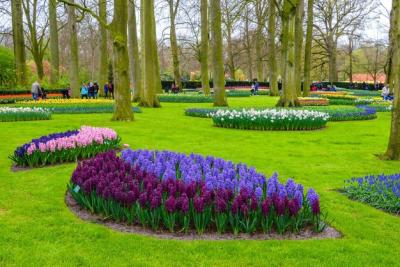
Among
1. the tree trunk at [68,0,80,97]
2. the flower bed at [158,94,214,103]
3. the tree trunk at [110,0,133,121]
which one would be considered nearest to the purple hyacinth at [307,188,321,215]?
the tree trunk at [110,0,133,121]

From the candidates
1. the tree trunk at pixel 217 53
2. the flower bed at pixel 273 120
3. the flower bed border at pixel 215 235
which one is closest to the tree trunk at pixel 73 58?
the tree trunk at pixel 217 53

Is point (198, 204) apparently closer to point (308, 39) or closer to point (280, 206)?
point (280, 206)

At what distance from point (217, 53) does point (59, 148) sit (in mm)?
14598

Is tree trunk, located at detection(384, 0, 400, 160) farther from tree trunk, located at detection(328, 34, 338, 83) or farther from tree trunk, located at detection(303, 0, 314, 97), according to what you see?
tree trunk, located at detection(328, 34, 338, 83)

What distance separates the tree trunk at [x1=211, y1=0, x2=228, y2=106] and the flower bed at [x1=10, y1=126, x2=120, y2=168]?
1337 centimetres

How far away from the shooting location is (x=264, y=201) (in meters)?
4.87

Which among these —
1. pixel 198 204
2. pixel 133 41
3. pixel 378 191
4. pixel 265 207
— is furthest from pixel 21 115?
pixel 265 207

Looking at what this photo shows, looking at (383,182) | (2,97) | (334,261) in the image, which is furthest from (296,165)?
(2,97)

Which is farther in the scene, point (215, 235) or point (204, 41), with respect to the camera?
point (204, 41)

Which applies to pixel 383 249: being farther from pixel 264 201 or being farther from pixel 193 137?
pixel 193 137

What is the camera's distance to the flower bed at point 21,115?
52.1 ft

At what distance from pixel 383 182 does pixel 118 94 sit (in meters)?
10.4

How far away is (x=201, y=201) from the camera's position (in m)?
4.78

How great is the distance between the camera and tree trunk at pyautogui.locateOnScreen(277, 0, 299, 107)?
19391 mm
